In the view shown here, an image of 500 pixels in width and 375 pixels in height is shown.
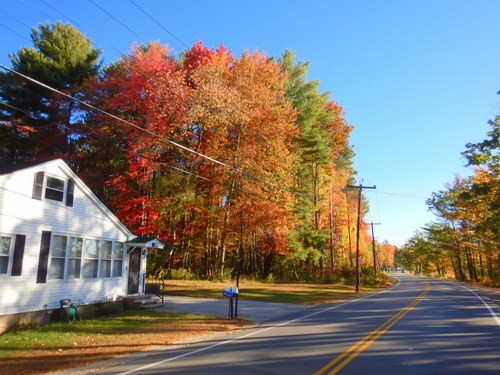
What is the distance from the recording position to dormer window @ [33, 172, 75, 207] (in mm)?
12680

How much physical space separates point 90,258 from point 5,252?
3.64m

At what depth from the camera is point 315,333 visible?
10.5 m

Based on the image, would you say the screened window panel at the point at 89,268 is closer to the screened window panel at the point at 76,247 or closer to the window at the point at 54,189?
the screened window panel at the point at 76,247

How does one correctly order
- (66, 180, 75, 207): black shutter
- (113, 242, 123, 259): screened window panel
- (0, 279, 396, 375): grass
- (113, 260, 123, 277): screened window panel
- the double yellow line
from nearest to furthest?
1. the double yellow line
2. (0, 279, 396, 375): grass
3. (66, 180, 75, 207): black shutter
4. (113, 260, 123, 277): screened window panel
5. (113, 242, 123, 259): screened window panel

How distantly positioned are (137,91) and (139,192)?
25.5 feet

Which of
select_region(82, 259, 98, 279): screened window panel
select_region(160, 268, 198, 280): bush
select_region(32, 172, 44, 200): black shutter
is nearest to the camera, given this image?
select_region(32, 172, 44, 200): black shutter

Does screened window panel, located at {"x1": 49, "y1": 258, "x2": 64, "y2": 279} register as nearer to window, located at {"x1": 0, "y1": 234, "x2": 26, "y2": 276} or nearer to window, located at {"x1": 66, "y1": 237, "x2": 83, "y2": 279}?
window, located at {"x1": 66, "y1": 237, "x2": 83, "y2": 279}

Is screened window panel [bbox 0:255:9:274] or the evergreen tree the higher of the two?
the evergreen tree

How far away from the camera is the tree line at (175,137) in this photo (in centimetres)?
2436

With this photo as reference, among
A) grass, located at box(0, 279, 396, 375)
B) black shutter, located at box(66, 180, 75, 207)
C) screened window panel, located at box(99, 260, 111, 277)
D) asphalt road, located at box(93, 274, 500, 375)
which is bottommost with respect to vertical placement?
grass, located at box(0, 279, 396, 375)

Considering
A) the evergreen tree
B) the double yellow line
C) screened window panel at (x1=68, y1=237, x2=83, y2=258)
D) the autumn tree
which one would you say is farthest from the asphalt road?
the evergreen tree

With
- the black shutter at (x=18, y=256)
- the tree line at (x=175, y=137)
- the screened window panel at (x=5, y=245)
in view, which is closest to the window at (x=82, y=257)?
the black shutter at (x=18, y=256)

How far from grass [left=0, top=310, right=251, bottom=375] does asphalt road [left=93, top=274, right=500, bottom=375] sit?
1.21 m

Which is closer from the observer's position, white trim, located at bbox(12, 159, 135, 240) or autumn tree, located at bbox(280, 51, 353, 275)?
white trim, located at bbox(12, 159, 135, 240)
